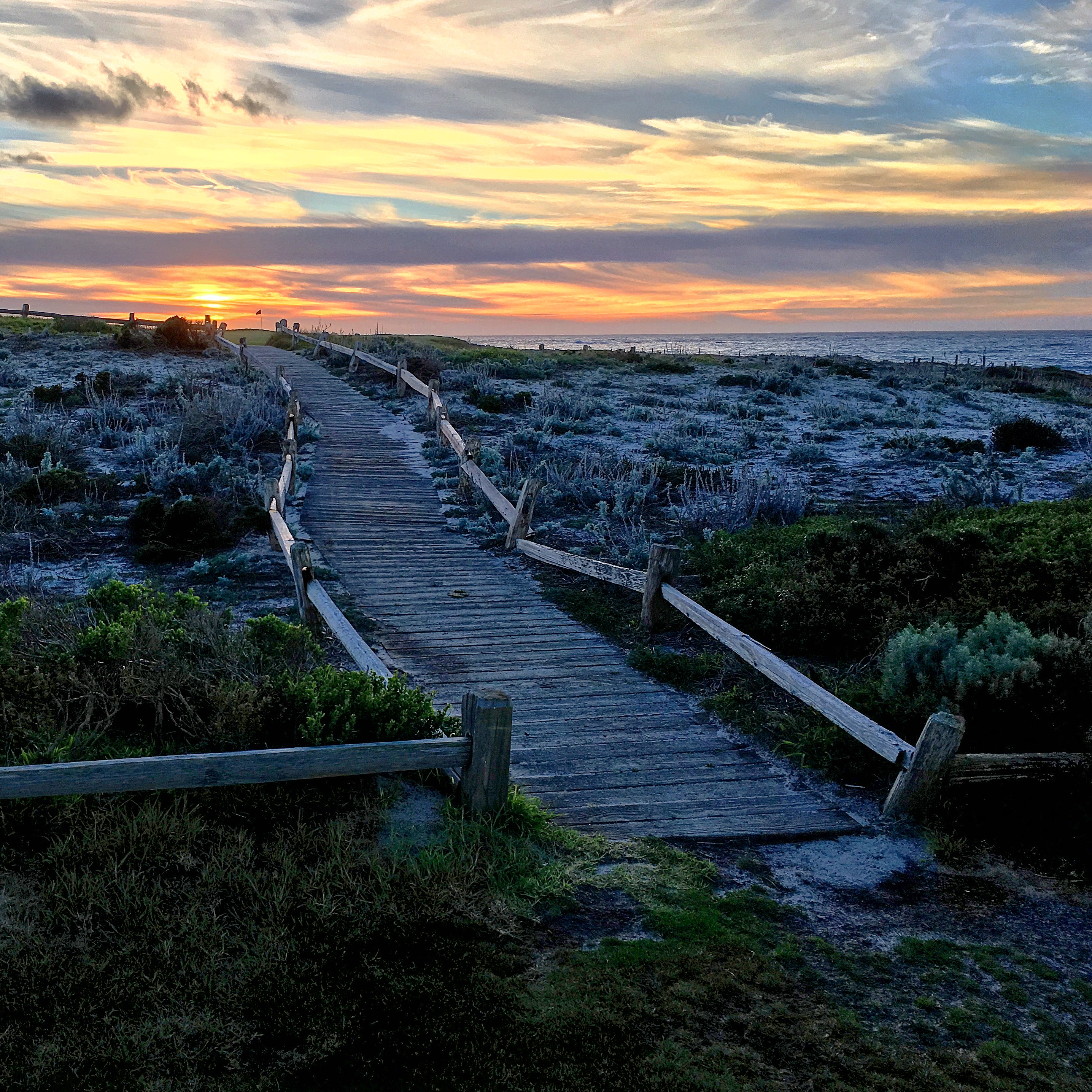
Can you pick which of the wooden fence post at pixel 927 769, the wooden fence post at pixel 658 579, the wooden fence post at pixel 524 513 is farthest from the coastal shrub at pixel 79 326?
the wooden fence post at pixel 927 769

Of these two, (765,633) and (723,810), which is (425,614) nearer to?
(765,633)

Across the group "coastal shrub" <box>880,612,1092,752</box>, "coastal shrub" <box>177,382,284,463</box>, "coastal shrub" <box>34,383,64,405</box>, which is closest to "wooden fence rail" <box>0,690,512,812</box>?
"coastal shrub" <box>880,612,1092,752</box>

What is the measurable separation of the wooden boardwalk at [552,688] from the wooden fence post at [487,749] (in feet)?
2.78

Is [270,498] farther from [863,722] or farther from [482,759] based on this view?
[863,722]

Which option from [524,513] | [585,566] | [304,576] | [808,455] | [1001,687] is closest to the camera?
[1001,687]

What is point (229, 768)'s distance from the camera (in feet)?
16.0

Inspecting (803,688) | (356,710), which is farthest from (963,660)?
(356,710)

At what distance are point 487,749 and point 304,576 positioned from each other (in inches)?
204

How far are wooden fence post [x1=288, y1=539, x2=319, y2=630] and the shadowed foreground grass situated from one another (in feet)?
15.1

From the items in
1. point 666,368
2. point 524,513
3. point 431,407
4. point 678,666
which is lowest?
point 678,666

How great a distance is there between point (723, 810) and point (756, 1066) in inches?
99.5

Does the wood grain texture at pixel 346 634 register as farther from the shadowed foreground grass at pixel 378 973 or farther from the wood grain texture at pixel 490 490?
the wood grain texture at pixel 490 490

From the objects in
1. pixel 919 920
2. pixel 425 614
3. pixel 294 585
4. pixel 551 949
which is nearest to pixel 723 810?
pixel 919 920

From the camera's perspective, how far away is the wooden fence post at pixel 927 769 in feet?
18.9
